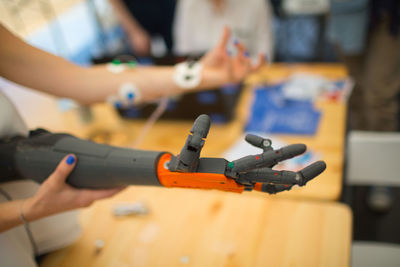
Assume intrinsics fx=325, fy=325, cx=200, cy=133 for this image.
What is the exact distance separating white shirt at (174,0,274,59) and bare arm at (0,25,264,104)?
778mm

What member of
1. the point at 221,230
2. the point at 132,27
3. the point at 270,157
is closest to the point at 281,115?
the point at 221,230

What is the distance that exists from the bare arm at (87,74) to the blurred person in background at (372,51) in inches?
24.7

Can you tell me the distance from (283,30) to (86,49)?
2.09 metres

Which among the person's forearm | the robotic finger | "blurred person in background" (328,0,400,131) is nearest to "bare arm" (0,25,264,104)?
the person's forearm

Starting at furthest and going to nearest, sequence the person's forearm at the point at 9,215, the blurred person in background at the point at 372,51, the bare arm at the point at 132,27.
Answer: the bare arm at the point at 132,27, the blurred person in background at the point at 372,51, the person's forearm at the point at 9,215

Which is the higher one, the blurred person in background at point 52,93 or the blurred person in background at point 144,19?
the blurred person in background at point 144,19

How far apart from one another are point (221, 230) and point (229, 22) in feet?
3.98

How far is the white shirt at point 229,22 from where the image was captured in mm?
1647

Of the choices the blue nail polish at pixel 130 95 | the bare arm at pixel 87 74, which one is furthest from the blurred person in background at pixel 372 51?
the blue nail polish at pixel 130 95

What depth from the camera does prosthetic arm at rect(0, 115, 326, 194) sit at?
41 centimetres

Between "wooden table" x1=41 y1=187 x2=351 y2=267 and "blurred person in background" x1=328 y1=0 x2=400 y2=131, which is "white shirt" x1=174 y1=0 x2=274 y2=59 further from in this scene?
"wooden table" x1=41 y1=187 x2=351 y2=267

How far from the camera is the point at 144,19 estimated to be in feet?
7.15

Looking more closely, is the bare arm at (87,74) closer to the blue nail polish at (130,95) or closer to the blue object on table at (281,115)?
the blue nail polish at (130,95)

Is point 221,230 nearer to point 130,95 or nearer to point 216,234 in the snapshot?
point 216,234
